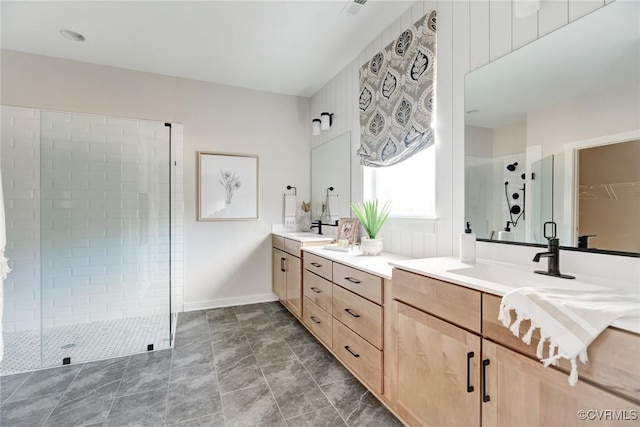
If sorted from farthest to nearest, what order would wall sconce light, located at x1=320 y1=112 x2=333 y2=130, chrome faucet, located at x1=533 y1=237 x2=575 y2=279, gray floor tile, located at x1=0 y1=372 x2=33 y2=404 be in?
wall sconce light, located at x1=320 y1=112 x2=333 y2=130
gray floor tile, located at x1=0 y1=372 x2=33 y2=404
chrome faucet, located at x1=533 y1=237 x2=575 y2=279

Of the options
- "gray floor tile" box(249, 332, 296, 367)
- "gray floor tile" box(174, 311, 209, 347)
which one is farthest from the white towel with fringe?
"gray floor tile" box(174, 311, 209, 347)

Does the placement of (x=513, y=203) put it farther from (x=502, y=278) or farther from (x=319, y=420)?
(x=319, y=420)

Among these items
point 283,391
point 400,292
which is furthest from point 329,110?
point 283,391

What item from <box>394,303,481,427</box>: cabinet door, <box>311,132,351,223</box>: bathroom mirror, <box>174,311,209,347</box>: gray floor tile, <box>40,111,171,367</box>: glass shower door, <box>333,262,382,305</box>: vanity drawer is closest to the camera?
<box>394,303,481,427</box>: cabinet door

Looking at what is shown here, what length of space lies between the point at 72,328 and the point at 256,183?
2321 mm

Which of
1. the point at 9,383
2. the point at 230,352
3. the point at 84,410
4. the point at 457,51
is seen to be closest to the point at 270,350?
the point at 230,352

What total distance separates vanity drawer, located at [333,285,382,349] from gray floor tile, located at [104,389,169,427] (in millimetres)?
1222

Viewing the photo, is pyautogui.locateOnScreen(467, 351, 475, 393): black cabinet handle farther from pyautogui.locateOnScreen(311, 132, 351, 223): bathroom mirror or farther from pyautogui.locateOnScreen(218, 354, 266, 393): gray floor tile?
pyautogui.locateOnScreen(311, 132, 351, 223): bathroom mirror

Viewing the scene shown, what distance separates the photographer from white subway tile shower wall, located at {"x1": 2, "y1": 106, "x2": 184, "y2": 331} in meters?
2.59

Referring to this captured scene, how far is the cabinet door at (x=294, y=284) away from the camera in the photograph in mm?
2826

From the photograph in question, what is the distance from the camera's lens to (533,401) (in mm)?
932

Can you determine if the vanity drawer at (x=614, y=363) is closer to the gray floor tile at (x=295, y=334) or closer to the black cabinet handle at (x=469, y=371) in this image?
the black cabinet handle at (x=469, y=371)

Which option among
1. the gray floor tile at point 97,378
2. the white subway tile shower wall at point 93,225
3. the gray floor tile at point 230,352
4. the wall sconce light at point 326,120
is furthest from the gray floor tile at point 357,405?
the wall sconce light at point 326,120

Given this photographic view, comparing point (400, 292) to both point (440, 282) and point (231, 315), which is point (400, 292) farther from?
point (231, 315)
